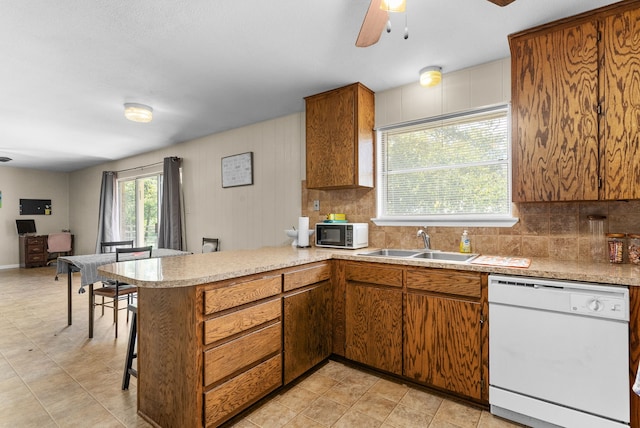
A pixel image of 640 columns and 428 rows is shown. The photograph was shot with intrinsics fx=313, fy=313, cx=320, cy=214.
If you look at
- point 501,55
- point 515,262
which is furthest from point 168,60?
point 515,262

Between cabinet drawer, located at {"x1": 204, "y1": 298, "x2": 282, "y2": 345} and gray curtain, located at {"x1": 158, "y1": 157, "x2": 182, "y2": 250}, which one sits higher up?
gray curtain, located at {"x1": 158, "y1": 157, "x2": 182, "y2": 250}

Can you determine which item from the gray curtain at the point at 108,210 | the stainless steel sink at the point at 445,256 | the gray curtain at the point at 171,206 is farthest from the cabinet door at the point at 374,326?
the gray curtain at the point at 108,210

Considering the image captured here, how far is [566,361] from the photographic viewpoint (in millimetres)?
1663

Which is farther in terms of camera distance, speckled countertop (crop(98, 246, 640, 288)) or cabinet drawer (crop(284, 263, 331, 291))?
cabinet drawer (crop(284, 263, 331, 291))

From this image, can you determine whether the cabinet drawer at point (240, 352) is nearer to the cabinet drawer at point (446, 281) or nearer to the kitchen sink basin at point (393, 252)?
the cabinet drawer at point (446, 281)

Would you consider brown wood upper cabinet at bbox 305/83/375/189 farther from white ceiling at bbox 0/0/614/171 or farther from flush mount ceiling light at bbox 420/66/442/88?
flush mount ceiling light at bbox 420/66/442/88

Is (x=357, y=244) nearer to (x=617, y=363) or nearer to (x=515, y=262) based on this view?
(x=515, y=262)

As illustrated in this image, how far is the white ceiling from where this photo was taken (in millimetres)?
1822

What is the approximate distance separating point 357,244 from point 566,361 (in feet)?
5.25

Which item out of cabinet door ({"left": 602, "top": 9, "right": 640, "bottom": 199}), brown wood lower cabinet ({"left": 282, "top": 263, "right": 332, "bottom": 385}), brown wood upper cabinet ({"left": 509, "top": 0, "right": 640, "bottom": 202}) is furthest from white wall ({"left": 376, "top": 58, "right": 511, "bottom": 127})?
brown wood lower cabinet ({"left": 282, "top": 263, "right": 332, "bottom": 385})

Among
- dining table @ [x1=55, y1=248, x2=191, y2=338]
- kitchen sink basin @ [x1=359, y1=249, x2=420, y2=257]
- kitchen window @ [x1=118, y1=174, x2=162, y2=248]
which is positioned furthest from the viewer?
kitchen window @ [x1=118, y1=174, x2=162, y2=248]

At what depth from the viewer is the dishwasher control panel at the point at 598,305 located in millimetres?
1533

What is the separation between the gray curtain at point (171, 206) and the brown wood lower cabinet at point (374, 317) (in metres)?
3.37

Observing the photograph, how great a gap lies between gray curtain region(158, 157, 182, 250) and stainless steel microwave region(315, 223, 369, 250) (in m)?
2.82
